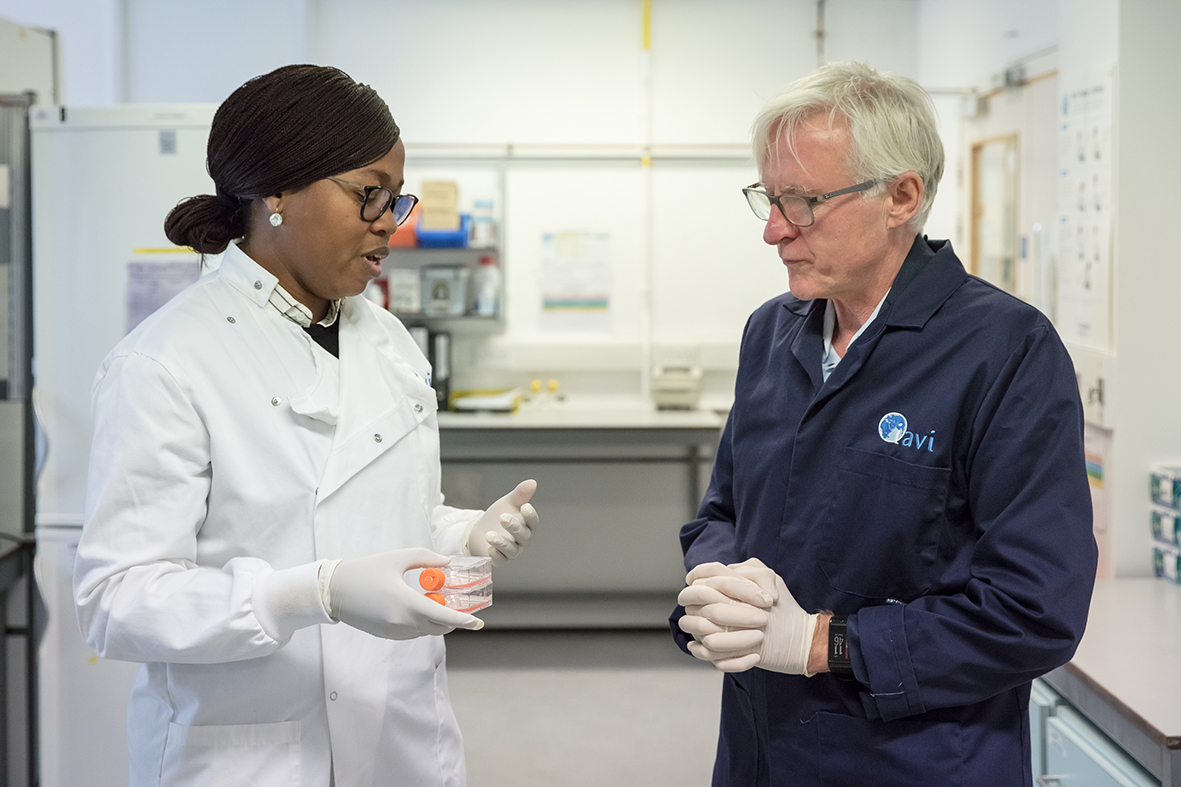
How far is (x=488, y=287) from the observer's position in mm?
4395

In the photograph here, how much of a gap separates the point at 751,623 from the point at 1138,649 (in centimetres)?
108

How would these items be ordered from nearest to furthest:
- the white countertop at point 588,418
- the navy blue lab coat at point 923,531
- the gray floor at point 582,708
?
the navy blue lab coat at point 923,531 < the gray floor at point 582,708 < the white countertop at point 588,418

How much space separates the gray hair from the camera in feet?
3.87

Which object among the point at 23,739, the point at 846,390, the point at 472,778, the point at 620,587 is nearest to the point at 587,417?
the point at 620,587

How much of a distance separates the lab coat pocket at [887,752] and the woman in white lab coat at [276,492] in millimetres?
493

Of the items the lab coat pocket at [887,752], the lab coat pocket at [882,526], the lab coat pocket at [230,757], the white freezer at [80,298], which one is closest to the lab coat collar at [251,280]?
the lab coat pocket at [230,757]

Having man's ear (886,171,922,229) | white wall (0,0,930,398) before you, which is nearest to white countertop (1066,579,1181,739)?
man's ear (886,171,922,229)

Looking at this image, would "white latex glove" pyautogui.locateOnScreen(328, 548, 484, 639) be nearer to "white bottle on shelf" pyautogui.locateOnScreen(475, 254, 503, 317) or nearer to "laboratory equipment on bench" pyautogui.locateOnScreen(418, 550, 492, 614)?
"laboratory equipment on bench" pyautogui.locateOnScreen(418, 550, 492, 614)

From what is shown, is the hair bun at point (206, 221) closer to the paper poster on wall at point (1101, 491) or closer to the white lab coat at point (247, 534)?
the white lab coat at point (247, 534)

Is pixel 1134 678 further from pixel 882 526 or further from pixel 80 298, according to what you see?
pixel 80 298

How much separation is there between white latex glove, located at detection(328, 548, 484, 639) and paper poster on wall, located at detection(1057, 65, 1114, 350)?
1.97m

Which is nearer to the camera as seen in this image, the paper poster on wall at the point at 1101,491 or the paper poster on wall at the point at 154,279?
the paper poster on wall at the point at 1101,491

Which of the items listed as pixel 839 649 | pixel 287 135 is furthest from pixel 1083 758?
pixel 287 135

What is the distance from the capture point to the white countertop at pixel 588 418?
12.7ft
